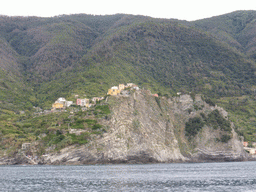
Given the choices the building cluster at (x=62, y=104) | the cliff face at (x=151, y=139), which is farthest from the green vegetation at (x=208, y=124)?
the building cluster at (x=62, y=104)

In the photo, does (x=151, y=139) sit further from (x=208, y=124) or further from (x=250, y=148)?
(x=250, y=148)

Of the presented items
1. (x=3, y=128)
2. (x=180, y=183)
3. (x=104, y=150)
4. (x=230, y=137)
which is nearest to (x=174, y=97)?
(x=230, y=137)

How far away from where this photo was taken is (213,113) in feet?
518

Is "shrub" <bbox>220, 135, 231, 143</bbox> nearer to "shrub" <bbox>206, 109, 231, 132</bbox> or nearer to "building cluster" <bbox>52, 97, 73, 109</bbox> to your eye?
"shrub" <bbox>206, 109, 231, 132</bbox>

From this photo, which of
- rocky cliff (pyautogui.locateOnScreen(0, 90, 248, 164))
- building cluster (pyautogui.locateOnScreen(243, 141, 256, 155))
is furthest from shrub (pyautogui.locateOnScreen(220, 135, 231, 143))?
building cluster (pyautogui.locateOnScreen(243, 141, 256, 155))

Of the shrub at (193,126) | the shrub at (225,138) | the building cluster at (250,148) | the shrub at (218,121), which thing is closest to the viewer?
the shrub at (193,126)

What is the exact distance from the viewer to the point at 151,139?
436ft

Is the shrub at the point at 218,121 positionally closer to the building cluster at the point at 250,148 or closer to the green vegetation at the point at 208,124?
the green vegetation at the point at 208,124

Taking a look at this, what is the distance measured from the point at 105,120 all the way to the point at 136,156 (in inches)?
710

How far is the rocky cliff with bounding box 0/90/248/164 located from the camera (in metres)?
122

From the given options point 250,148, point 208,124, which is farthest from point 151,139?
point 250,148

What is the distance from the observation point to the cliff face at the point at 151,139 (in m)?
122

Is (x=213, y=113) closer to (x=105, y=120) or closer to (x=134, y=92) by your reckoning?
(x=134, y=92)

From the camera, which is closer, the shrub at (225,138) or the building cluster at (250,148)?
the shrub at (225,138)
